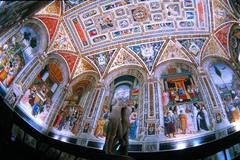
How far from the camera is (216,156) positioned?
9.90 metres

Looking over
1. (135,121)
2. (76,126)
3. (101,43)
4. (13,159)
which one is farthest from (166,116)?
(13,159)

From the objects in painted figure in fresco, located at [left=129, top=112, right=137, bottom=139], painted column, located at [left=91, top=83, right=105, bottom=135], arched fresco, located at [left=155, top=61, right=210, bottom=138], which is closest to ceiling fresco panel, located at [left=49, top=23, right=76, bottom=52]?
painted column, located at [left=91, top=83, right=105, bottom=135]

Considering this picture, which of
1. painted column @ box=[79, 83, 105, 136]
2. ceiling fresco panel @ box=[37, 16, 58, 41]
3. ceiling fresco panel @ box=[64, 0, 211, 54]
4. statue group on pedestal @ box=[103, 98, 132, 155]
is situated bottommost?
statue group on pedestal @ box=[103, 98, 132, 155]

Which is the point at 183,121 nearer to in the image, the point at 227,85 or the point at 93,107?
the point at 227,85

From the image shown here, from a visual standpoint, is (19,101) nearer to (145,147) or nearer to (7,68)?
(7,68)

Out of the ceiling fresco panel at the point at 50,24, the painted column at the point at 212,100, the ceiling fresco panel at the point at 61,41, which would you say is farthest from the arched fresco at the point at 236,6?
the ceiling fresco panel at the point at 50,24

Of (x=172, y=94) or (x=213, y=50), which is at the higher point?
(x=213, y=50)

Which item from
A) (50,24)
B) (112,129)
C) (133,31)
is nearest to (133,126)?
(133,31)

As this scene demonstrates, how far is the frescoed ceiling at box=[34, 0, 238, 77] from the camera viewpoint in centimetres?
1366

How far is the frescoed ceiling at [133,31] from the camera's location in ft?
44.8

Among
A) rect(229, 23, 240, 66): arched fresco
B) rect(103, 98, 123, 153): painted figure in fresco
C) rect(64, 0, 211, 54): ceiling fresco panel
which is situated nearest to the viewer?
rect(103, 98, 123, 153): painted figure in fresco

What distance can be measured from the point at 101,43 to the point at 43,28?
2975mm

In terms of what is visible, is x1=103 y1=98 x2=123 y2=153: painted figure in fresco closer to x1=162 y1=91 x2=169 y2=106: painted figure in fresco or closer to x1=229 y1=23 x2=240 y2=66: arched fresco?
x1=162 y1=91 x2=169 y2=106: painted figure in fresco

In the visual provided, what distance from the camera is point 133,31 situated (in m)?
14.9
